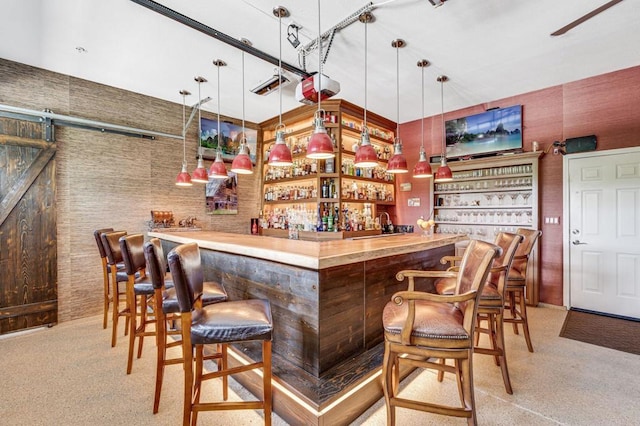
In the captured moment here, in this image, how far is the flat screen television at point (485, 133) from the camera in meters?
4.68

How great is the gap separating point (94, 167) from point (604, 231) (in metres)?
7.10

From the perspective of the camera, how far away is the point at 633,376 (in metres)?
2.47

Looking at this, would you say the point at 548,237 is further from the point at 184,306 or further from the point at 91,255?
the point at 91,255

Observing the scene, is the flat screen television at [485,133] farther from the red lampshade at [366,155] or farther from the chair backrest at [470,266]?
the chair backrest at [470,266]

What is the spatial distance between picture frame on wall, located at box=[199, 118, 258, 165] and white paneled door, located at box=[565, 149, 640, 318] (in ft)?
17.3

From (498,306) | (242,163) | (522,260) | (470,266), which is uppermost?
(242,163)

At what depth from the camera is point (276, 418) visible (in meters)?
1.97

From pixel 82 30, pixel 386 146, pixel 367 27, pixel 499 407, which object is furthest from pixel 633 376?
pixel 82 30

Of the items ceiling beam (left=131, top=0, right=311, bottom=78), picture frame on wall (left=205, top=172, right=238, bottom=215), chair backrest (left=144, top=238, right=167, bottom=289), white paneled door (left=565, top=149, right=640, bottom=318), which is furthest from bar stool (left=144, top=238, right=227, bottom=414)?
white paneled door (left=565, top=149, right=640, bottom=318)

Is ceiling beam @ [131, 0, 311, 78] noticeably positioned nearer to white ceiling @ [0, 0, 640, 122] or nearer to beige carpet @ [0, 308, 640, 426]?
white ceiling @ [0, 0, 640, 122]

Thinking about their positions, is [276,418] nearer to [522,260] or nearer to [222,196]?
[522,260]

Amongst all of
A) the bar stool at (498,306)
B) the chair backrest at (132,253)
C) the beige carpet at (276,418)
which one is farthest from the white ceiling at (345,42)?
the beige carpet at (276,418)

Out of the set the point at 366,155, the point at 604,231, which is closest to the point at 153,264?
the point at 366,155

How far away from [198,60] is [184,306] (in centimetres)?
319
